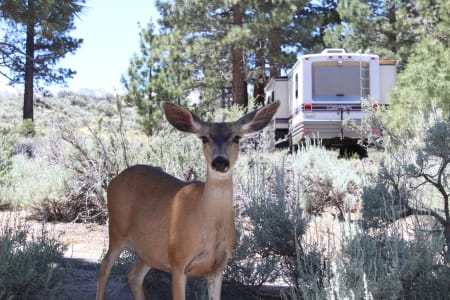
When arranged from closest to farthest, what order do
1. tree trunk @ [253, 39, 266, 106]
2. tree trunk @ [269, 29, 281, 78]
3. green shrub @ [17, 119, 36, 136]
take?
green shrub @ [17, 119, 36, 136]
tree trunk @ [269, 29, 281, 78]
tree trunk @ [253, 39, 266, 106]

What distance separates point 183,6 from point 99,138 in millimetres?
15669

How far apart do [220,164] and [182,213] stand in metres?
0.54

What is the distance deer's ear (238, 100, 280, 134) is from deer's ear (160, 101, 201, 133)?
345 millimetres

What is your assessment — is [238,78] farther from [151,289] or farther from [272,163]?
[151,289]

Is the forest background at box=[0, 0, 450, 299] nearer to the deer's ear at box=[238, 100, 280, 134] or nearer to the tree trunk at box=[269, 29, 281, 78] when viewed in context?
the tree trunk at box=[269, 29, 281, 78]

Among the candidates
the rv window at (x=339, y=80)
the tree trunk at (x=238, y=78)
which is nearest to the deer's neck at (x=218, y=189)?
the rv window at (x=339, y=80)

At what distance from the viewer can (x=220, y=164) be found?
173 inches

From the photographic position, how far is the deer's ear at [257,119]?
495cm

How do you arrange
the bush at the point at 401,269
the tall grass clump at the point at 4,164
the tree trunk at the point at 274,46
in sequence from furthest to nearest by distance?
the tree trunk at the point at 274,46 → the tall grass clump at the point at 4,164 → the bush at the point at 401,269

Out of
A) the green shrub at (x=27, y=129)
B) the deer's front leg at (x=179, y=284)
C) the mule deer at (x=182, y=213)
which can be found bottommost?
the deer's front leg at (x=179, y=284)

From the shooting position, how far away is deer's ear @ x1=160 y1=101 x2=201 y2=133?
4898 millimetres

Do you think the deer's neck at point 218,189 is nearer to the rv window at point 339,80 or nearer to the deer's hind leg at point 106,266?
the deer's hind leg at point 106,266

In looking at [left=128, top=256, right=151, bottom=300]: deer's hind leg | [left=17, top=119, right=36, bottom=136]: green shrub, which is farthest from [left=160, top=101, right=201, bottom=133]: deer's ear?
[left=17, top=119, right=36, bottom=136]: green shrub

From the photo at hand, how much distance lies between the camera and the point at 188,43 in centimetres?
2511
